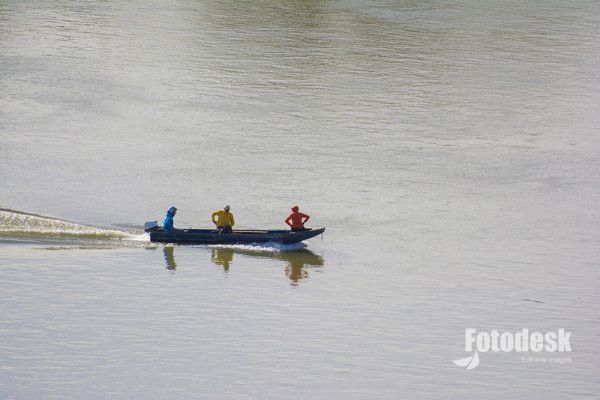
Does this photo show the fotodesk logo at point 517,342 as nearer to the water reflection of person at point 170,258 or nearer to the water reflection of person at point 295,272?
the water reflection of person at point 295,272

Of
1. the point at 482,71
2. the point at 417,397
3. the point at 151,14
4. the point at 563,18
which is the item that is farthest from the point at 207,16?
the point at 417,397

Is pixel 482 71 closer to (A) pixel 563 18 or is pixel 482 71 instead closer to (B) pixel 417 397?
(A) pixel 563 18

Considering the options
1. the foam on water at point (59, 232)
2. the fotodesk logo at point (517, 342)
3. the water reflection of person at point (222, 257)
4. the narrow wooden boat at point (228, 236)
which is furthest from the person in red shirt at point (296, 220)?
the fotodesk logo at point (517, 342)

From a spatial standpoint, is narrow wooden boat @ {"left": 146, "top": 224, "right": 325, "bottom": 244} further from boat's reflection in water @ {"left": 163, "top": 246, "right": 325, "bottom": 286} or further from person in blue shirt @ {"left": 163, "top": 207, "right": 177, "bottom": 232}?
boat's reflection in water @ {"left": 163, "top": 246, "right": 325, "bottom": 286}

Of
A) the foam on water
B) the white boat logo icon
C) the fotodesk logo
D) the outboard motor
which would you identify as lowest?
the white boat logo icon

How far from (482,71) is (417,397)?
31446 millimetres

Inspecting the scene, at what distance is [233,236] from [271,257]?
4.25 feet

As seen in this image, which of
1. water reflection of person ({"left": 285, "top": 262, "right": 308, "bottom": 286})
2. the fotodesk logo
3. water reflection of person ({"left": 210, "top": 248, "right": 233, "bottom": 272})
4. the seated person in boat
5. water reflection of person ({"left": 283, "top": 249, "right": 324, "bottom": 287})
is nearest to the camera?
the fotodesk logo

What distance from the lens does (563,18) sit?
5416cm

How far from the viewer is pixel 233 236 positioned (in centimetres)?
2488

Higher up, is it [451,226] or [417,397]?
[451,226]

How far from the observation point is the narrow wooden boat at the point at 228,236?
2486cm

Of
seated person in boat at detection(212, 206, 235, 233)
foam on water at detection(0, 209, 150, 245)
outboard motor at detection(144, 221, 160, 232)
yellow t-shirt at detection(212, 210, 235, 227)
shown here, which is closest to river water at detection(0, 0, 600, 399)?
foam on water at detection(0, 209, 150, 245)

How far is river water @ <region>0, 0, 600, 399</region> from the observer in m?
18.2
